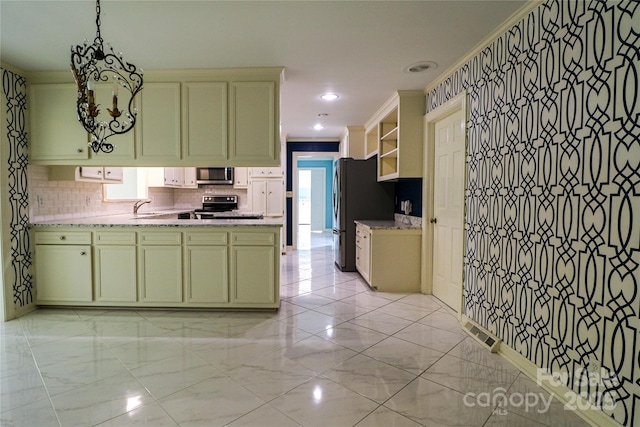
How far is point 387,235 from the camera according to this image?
437cm

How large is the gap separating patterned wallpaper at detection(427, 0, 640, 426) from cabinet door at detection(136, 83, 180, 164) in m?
2.95

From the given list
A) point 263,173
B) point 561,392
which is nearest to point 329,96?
point 263,173

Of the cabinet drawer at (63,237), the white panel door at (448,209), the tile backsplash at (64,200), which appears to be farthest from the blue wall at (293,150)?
the cabinet drawer at (63,237)

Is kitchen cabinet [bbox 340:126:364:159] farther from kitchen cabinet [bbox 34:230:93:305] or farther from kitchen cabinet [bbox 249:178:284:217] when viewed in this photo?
kitchen cabinet [bbox 34:230:93:305]

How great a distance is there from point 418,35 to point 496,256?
6.06 feet

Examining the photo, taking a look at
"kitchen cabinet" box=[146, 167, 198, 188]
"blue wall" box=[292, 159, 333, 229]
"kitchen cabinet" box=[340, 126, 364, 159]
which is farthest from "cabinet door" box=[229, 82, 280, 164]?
"blue wall" box=[292, 159, 333, 229]

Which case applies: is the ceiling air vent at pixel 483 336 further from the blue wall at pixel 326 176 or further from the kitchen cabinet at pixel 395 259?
the blue wall at pixel 326 176

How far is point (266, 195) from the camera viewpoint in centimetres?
680

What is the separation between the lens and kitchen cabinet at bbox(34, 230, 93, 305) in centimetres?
354

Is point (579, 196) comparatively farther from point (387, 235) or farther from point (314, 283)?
point (314, 283)

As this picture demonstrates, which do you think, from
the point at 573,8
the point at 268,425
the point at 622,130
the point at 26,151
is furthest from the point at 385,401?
the point at 26,151

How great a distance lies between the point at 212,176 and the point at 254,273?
11.2 ft

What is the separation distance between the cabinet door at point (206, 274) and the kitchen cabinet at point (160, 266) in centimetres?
10

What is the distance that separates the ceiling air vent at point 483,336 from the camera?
2.65 metres
